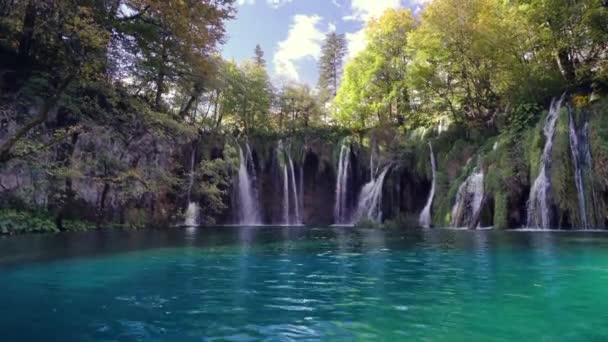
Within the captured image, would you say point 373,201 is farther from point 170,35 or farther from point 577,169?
point 170,35

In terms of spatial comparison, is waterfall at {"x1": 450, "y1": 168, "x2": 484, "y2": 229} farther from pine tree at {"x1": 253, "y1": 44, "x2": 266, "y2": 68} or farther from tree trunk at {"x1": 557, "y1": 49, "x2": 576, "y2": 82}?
pine tree at {"x1": 253, "y1": 44, "x2": 266, "y2": 68}

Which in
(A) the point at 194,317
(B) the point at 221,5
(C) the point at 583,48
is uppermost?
(B) the point at 221,5

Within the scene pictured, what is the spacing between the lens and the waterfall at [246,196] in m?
29.4

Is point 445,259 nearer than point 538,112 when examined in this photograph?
Yes

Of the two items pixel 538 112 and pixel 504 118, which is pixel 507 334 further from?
pixel 504 118

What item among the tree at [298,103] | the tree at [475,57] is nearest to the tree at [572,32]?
the tree at [475,57]

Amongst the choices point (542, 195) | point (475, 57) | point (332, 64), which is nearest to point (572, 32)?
point (475, 57)

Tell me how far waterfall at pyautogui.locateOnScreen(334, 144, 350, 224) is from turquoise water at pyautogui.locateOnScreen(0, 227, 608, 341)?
20.2 metres

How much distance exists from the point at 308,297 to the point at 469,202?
16423mm

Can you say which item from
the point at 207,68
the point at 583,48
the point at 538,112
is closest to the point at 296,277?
the point at 207,68

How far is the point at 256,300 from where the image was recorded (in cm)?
488

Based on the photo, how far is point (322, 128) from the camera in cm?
3297

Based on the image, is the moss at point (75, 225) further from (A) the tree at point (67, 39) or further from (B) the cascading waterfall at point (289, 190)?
(B) the cascading waterfall at point (289, 190)

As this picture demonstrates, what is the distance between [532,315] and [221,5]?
2004cm
